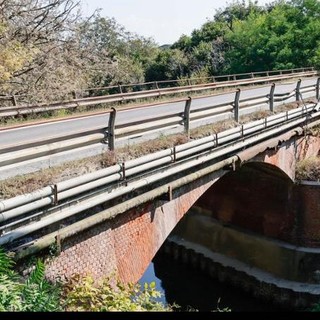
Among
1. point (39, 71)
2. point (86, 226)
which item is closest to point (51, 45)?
point (39, 71)

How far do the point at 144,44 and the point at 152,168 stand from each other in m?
57.1

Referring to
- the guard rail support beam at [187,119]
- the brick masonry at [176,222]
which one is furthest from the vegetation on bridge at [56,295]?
the guard rail support beam at [187,119]

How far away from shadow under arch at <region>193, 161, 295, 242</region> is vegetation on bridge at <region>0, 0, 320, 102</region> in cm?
712

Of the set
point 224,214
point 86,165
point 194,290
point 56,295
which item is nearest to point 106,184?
point 86,165

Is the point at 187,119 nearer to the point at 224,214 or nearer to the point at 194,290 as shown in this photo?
the point at 194,290

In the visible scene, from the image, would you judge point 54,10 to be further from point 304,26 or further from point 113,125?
point 304,26

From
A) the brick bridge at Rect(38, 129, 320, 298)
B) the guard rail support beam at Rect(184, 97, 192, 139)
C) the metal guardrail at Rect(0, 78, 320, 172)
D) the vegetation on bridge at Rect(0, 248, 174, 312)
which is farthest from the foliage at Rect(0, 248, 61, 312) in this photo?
the guard rail support beam at Rect(184, 97, 192, 139)

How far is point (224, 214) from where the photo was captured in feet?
62.7

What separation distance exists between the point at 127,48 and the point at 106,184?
5515 cm

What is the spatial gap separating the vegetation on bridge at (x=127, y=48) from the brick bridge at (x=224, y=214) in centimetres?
721

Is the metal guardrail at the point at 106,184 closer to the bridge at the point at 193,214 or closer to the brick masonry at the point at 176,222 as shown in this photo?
the bridge at the point at 193,214

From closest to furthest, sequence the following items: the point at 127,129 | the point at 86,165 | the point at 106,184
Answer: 1. the point at 106,184
2. the point at 86,165
3. the point at 127,129

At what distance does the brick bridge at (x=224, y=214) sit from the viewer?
660 cm

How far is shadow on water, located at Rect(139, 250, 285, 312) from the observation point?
53.3ft
